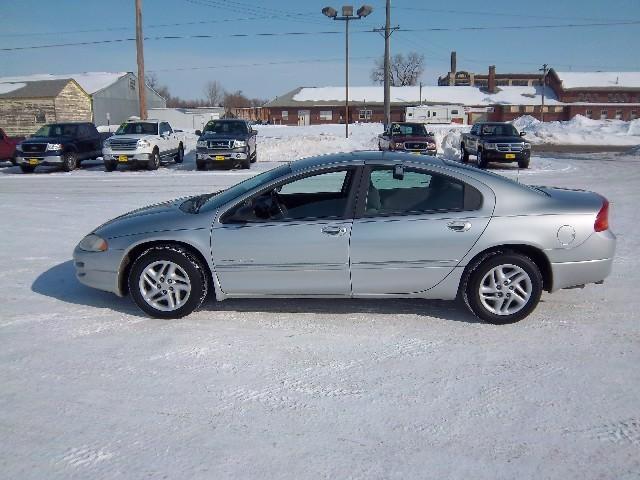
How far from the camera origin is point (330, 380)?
12.1 feet

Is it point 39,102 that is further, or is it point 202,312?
point 39,102

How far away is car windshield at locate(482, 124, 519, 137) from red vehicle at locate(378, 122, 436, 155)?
211 cm

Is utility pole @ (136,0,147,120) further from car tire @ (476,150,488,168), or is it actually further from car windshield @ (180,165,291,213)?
car windshield @ (180,165,291,213)

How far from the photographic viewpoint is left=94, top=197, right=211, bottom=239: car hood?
470 cm

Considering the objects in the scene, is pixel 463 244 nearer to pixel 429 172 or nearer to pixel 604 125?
pixel 429 172

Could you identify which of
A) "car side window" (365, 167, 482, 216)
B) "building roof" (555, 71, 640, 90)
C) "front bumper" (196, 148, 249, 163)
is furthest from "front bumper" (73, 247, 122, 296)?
"building roof" (555, 71, 640, 90)

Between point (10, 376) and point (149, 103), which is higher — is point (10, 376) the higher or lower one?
the lower one

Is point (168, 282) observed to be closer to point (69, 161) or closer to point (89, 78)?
point (69, 161)

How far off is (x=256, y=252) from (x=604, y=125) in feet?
147

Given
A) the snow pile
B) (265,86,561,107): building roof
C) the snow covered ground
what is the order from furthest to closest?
(265,86,561,107): building roof
the snow pile
the snow covered ground

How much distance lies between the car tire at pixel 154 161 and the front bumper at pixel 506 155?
1185cm

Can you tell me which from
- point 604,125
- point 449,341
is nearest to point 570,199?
point 449,341

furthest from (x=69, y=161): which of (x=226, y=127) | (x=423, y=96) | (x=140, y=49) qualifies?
(x=423, y=96)

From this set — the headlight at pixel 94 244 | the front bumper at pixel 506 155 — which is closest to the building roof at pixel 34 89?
the front bumper at pixel 506 155
